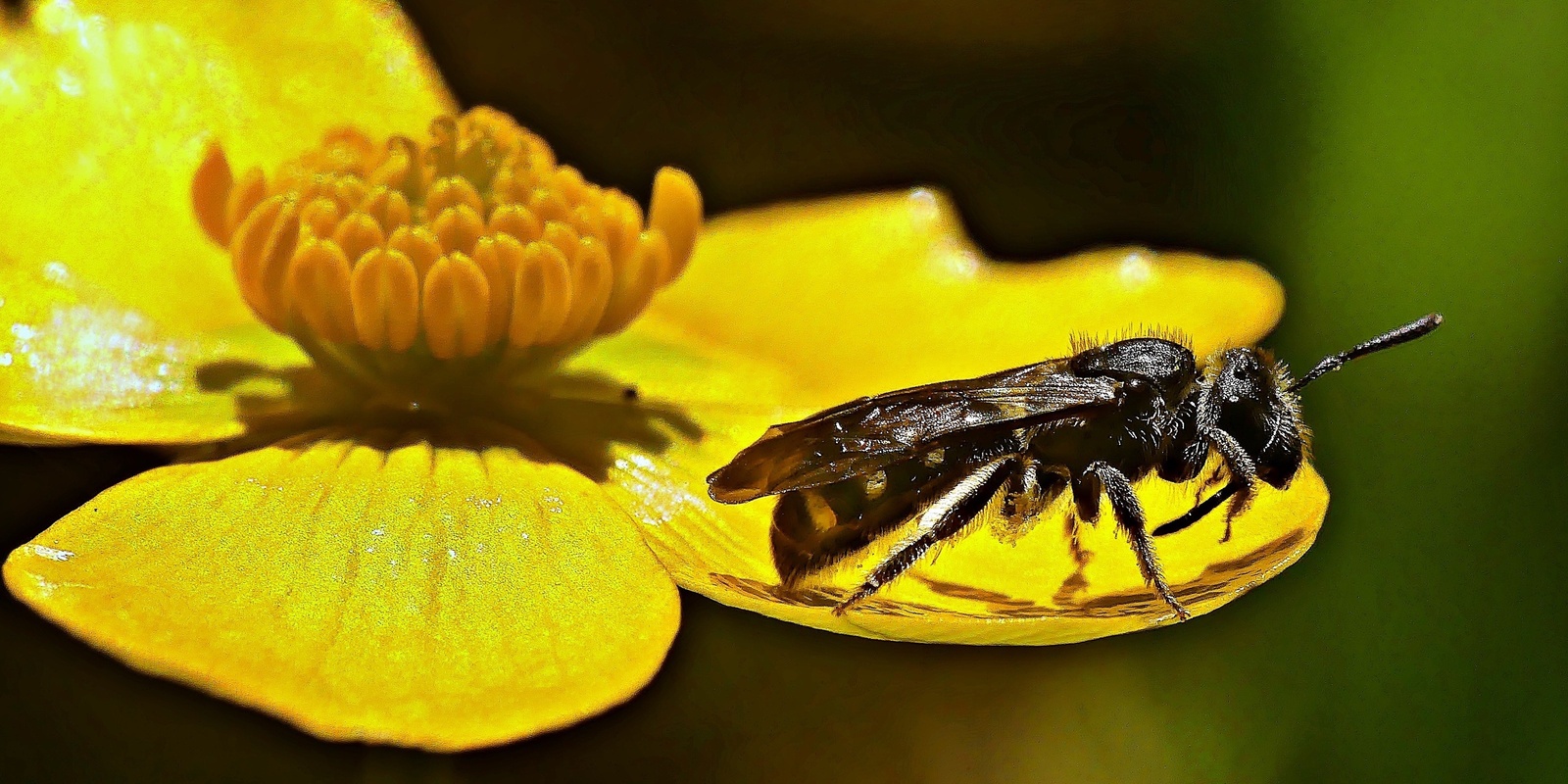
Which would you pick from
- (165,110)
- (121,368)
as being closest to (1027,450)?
(121,368)

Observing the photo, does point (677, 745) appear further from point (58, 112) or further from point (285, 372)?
point (58, 112)

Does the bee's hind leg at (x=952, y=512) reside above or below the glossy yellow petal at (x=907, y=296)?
below

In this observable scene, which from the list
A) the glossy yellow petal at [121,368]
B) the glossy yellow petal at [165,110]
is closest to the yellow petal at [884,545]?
the glossy yellow petal at [121,368]

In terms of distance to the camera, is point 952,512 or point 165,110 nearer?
point 952,512

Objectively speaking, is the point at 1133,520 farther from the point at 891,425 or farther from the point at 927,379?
the point at 927,379

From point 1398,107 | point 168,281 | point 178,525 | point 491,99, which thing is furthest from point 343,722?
point 491,99

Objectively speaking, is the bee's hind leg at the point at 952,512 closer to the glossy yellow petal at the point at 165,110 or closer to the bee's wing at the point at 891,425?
the bee's wing at the point at 891,425
